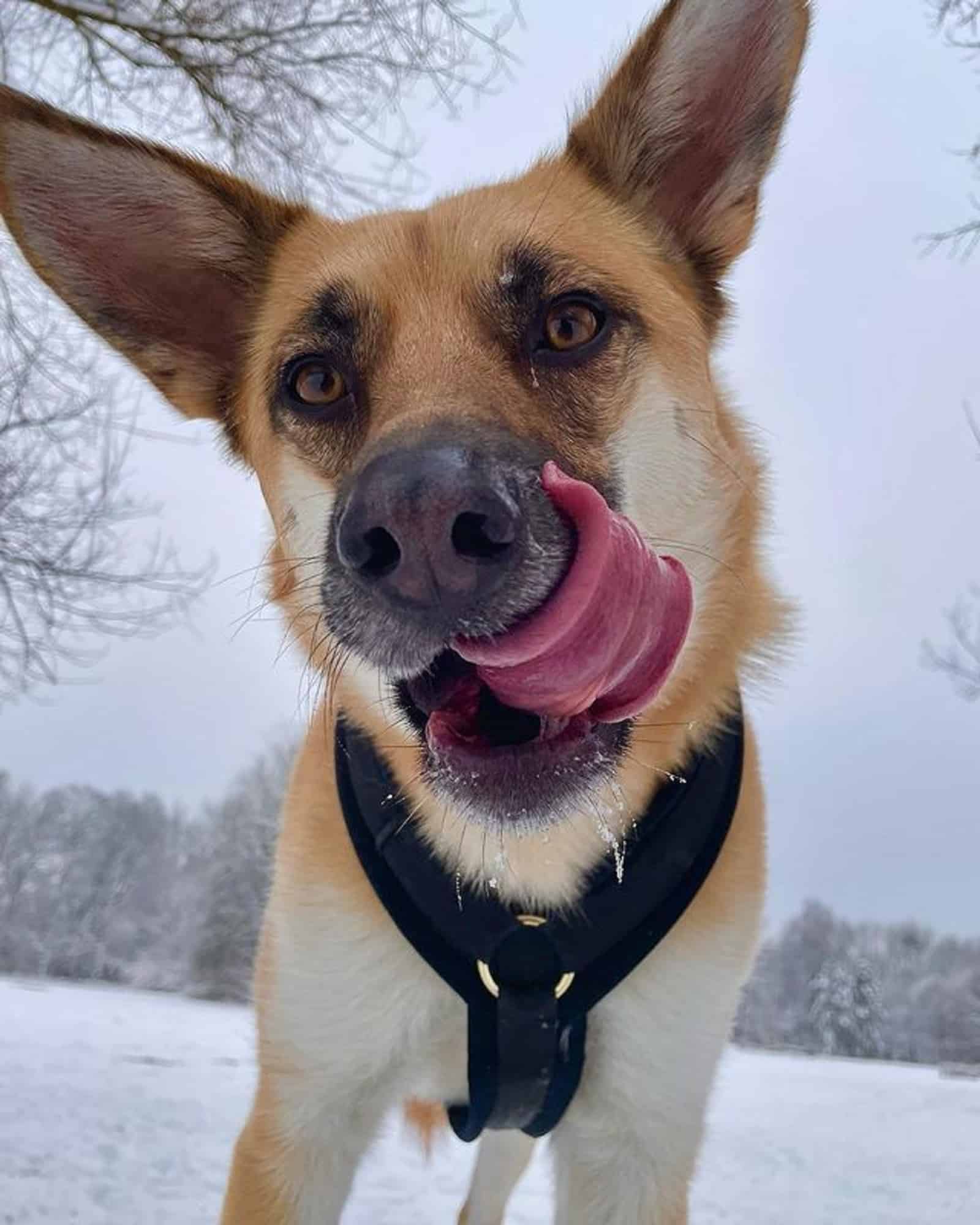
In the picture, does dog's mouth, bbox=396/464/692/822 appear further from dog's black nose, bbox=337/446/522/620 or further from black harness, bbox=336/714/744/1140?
black harness, bbox=336/714/744/1140

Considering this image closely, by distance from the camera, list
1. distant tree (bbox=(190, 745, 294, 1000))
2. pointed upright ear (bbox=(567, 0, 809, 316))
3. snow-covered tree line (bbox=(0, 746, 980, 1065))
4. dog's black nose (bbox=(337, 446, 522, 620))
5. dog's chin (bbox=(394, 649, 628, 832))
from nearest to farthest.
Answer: dog's black nose (bbox=(337, 446, 522, 620)) → dog's chin (bbox=(394, 649, 628, 832)) → pointed upright ear (bbox=(567, 0, 809, 316)) → distant tree (bbox=(190, 745, 294, 1000)) → snow-covered tree line (bbox=(0, 746, 980, 1065))

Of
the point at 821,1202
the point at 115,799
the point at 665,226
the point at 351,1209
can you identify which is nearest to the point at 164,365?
the point at 665,226

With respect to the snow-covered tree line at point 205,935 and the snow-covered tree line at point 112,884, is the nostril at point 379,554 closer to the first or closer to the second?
the snow-covered tree line at point 205,935

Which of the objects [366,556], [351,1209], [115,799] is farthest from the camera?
[115,799]

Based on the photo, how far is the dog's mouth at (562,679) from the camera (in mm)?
1343

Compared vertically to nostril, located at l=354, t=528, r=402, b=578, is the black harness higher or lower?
lower

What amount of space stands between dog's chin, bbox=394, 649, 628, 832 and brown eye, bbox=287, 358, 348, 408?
71 cm

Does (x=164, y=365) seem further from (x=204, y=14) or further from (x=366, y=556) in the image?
(x=204, y=14)

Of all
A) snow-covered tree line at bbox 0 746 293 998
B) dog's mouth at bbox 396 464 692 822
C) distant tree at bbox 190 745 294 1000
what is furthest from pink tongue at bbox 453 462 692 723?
snow-covered tree line at bbox 0 746 293 998

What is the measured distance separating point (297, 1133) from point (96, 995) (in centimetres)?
1526

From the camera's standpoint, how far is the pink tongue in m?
1.32

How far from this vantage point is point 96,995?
50.6 feet

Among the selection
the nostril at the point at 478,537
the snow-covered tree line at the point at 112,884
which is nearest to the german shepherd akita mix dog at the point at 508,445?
the nostril at the point at 478,537

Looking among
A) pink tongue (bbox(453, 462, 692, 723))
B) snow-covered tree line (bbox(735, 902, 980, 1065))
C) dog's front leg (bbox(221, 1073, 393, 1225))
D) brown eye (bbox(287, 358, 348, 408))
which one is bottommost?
snow-covered tree line (bbox(735, 902, 980, 1065))
